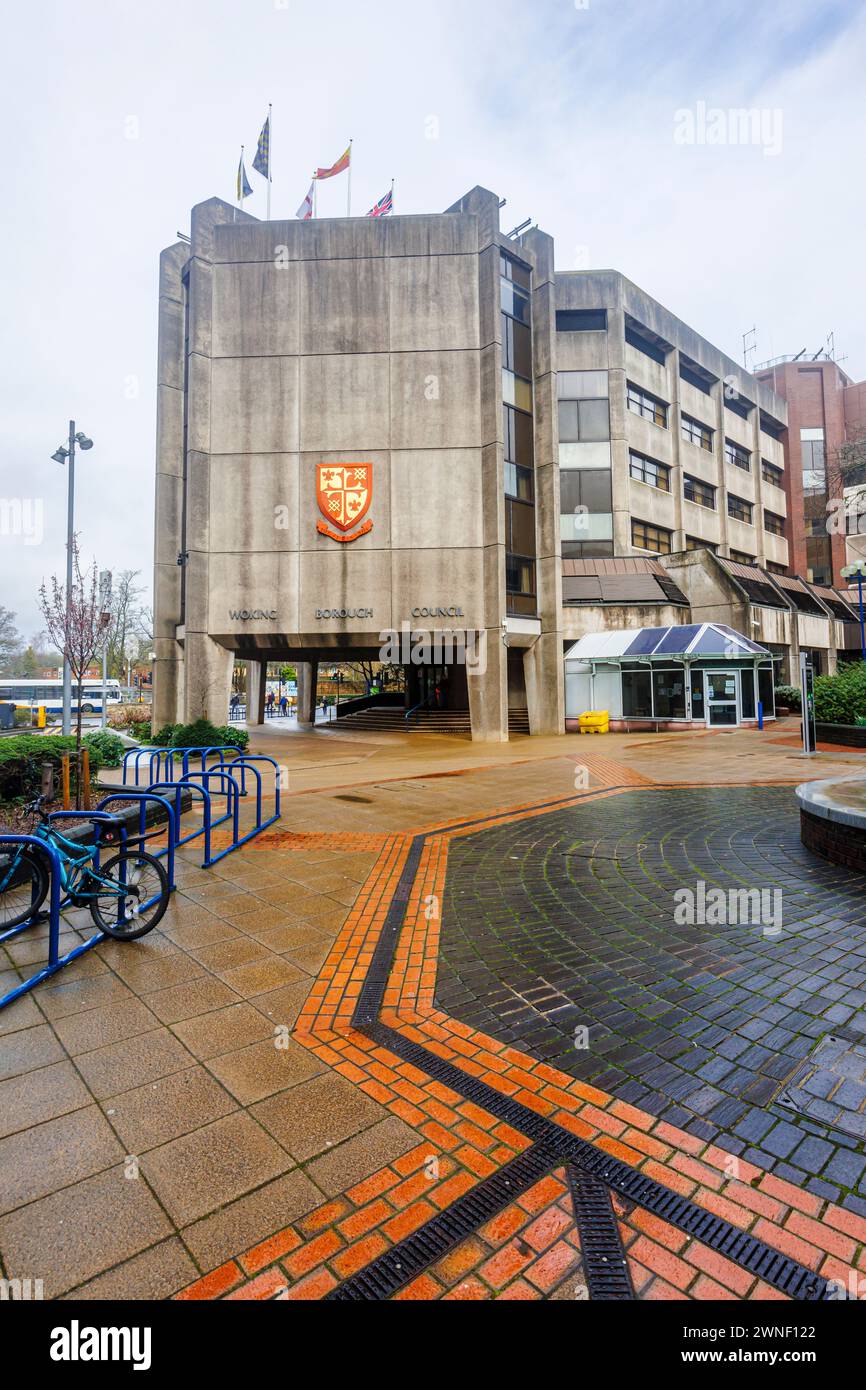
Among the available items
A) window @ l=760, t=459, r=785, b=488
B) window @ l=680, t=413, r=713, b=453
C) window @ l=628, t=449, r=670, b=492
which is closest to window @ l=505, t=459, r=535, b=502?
window @ l=628, t=449, r=670, b=492

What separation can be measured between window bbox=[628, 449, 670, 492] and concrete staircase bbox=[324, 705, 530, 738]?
1463 cm

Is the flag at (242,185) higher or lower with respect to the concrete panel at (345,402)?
higher

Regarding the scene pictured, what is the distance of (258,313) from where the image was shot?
2325 cm

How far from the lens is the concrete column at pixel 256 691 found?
3481cm

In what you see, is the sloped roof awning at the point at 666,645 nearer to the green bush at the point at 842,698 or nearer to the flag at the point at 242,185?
the green bush at the point at 842,698

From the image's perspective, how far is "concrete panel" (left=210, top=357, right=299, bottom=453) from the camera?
75.8ft

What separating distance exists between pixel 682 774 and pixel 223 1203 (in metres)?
12.6

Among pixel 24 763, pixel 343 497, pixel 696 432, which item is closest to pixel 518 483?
pixel 343 497

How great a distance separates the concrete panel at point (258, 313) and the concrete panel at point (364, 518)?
14.9 feet

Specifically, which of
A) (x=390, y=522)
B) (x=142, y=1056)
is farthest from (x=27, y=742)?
(x=390, y=522)

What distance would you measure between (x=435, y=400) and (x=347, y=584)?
26.1 ft

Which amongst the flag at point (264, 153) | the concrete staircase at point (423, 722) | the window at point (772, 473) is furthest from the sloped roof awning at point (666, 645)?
the window at point (772, 473)

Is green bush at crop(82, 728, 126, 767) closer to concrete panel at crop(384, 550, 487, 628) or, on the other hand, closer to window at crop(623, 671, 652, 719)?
concrete panel at crop(384, 550, 487, 628)

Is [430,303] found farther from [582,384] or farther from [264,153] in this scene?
[582,384]
